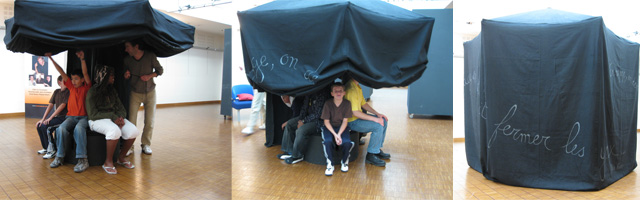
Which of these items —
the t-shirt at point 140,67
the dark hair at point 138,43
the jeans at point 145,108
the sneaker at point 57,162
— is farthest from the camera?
the jeans at point 145,108

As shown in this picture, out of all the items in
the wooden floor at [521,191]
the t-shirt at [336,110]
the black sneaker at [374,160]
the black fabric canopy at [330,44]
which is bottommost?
the wooden floor at [521,191]

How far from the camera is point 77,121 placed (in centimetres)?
385

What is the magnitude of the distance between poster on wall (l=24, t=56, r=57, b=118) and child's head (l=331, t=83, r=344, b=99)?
7.22 m

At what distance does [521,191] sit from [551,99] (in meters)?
0.85

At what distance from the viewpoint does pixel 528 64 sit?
3.39m

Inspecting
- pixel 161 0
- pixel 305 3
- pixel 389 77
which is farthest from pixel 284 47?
pixel 161 0

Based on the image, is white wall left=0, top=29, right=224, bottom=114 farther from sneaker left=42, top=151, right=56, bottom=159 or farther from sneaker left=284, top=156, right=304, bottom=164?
sneaker left=284, top=156, right=304, bottom=164

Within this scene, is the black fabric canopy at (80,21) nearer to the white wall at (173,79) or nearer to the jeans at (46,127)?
the jeans at (46,127)

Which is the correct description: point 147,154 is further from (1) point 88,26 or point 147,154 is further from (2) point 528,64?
(2) point 528,64

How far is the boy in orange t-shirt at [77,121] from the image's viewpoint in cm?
361

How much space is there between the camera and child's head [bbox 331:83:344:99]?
3277 mm

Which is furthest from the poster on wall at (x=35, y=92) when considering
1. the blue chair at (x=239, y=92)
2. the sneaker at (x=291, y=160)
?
the blue chair at (x=239, y=92)

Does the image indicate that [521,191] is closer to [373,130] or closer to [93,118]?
[373,130]

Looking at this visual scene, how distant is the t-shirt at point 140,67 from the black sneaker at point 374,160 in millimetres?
2500
